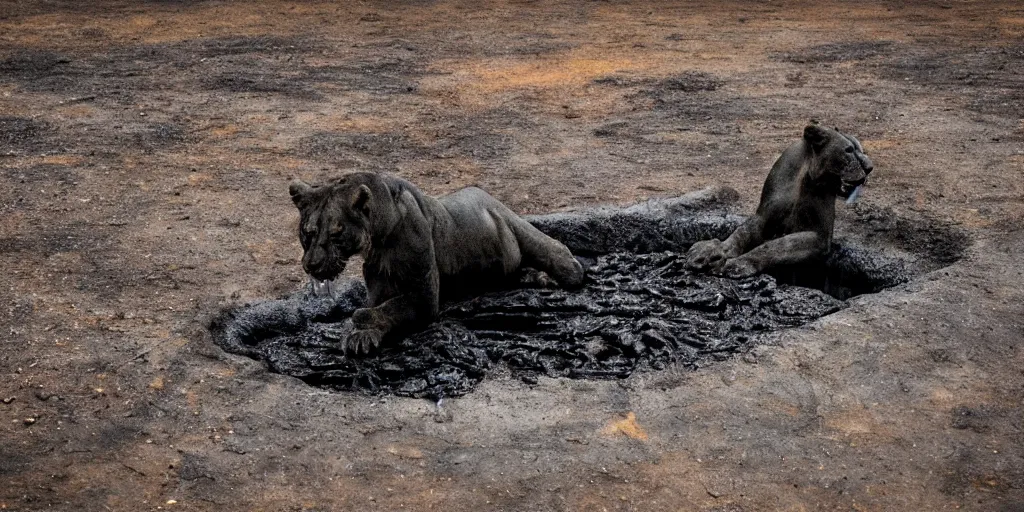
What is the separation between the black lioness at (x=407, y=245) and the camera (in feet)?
19.9

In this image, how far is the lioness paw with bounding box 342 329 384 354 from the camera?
629 cm

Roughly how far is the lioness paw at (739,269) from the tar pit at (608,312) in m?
0.07

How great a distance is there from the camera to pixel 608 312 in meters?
6.88

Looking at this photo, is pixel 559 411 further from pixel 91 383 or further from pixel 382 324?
pixel 91 383

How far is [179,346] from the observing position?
629cm

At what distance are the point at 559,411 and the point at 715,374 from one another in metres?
0.83

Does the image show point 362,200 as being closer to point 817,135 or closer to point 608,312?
point 608,312

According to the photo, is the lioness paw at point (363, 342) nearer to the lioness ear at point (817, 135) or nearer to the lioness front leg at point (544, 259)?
the lioness front leg at point (544, 259)

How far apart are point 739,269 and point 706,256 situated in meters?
0.23

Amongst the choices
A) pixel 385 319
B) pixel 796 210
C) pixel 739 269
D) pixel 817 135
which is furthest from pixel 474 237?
pixel 817 135

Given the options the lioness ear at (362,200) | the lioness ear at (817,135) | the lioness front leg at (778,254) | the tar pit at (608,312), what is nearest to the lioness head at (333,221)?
the lioness ear at (362,200)

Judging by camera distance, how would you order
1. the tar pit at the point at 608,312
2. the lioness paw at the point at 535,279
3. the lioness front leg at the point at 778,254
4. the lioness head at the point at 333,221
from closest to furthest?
the lioness head at the point at 333,221 → the tar pit at the point at 608,312 → the lioness paw at the point at 535,279 → the lioness front leg at the point at 778,254

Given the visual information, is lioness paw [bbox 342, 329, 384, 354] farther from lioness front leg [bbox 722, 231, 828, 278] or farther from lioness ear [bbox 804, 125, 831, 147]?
lioness ear [bbox 804, 125, 831, 147]

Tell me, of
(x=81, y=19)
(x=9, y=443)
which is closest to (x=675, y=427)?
(x=9, y=443)
